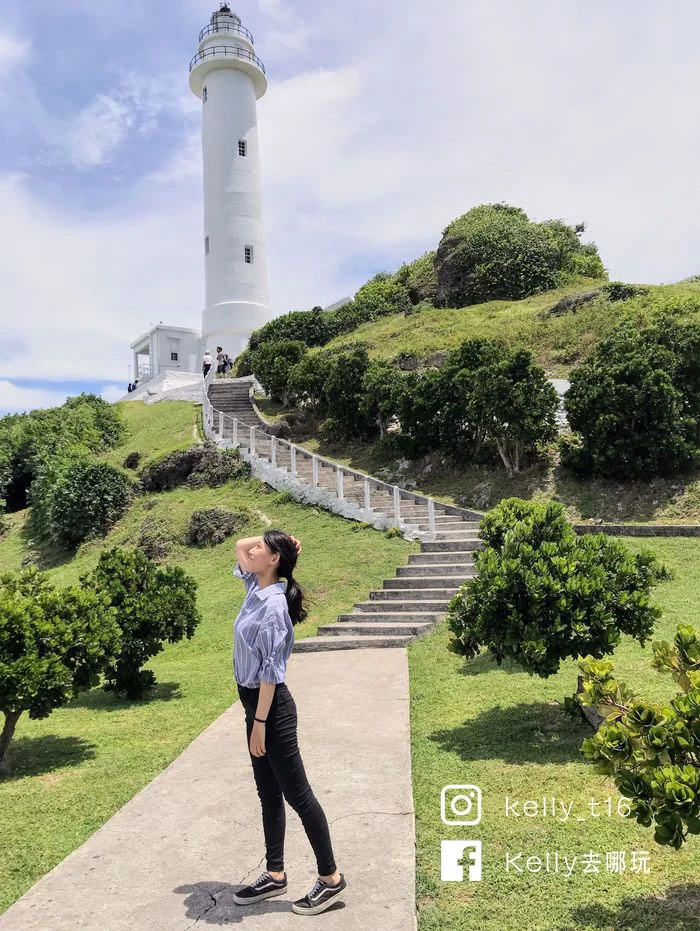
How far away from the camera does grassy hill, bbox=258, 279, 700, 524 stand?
42.0ft

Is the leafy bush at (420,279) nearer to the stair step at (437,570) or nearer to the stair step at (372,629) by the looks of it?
the stair step at (437,570)

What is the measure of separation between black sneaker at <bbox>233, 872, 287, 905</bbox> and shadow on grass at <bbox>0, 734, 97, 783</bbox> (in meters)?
2.82

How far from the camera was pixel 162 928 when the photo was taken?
2980 millimetres

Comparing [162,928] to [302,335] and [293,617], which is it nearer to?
[293,617]

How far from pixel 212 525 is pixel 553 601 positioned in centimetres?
1155

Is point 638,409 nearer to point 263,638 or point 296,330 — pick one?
point 263,638

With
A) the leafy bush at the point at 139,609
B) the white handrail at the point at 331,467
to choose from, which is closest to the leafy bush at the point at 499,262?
the white handrail at the point at 331,467

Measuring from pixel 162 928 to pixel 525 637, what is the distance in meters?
3.07

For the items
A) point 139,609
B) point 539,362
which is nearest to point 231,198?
point 539,362

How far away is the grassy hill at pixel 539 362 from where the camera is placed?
12.8 m

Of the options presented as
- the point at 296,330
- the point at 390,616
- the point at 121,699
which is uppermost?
the point at 296,330

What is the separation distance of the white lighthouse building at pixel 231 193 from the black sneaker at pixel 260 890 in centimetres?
2967

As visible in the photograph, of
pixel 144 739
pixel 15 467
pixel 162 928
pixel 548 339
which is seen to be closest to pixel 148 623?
pixel 144 739

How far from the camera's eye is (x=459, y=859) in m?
3.53
